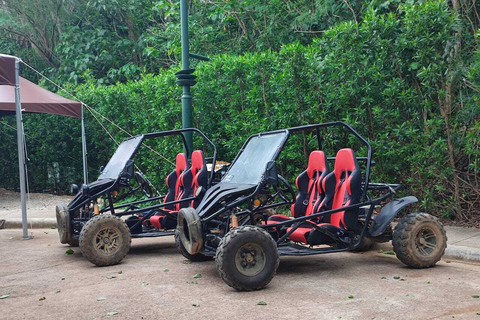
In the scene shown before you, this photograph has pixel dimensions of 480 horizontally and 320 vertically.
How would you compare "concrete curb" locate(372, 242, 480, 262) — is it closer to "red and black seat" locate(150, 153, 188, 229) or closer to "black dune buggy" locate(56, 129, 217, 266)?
"black dune buggy" locate(56, 129, 217, 266)

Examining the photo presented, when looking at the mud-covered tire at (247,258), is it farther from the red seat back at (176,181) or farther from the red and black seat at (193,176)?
the red seat back at (176,181)

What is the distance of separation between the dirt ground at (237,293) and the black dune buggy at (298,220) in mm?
272

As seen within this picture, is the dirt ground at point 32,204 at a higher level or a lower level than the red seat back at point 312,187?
lower

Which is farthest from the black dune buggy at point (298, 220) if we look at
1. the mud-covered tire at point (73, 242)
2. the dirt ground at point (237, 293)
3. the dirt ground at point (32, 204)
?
the dirt ground at point (32, 204)

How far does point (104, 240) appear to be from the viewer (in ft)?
24.7

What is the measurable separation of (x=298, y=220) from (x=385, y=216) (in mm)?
1032

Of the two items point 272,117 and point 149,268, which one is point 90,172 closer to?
point 272,117

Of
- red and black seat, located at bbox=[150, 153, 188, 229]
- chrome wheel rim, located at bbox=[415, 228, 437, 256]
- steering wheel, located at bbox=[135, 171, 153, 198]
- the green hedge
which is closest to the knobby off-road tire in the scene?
red and black seat, located at bbox=[150, 153, 188, 229]

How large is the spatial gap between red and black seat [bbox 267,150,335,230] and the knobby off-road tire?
73.6 inches

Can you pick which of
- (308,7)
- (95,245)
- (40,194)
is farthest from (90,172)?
(95,245)

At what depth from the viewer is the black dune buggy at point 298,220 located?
5922mm

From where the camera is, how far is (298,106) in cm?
1020

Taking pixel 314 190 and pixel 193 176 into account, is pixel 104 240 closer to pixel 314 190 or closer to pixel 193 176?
pixel 193 176

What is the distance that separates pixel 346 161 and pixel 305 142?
11.5 feet
